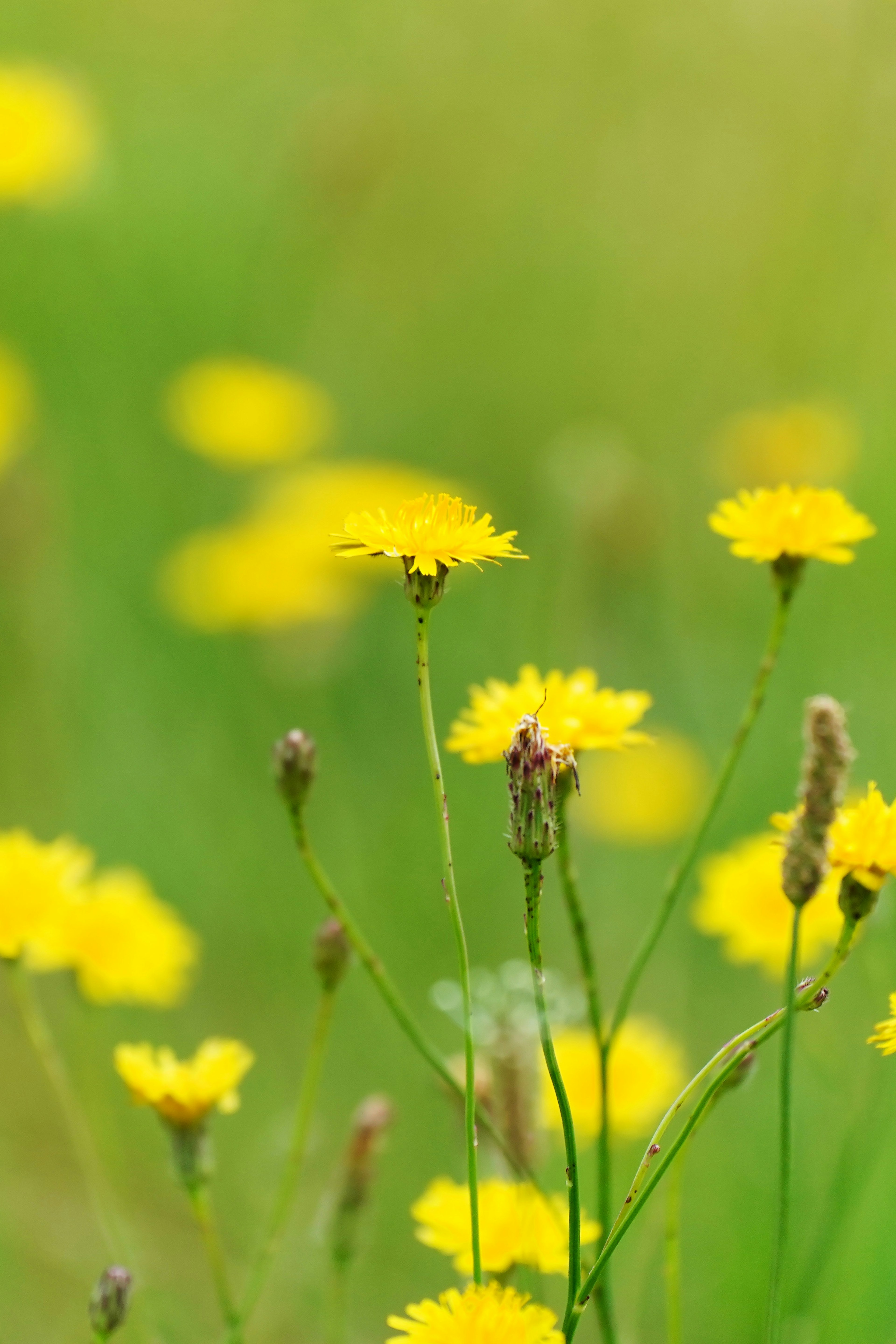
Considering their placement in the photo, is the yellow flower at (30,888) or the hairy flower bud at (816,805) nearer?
the hairy flower bud at (816,805)

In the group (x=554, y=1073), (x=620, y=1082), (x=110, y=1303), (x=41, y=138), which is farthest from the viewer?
(x=41, y=138)

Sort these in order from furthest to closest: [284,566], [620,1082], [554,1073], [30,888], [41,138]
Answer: [41,138] → [284,566] → [620,1082] → [30,888] → [554,1073]

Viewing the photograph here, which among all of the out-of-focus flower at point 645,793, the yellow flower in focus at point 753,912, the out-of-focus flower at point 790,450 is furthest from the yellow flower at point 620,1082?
the out-of-focus flower at point 790,450

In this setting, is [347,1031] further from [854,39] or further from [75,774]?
[854,39]

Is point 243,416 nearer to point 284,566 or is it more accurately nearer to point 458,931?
point 284,566

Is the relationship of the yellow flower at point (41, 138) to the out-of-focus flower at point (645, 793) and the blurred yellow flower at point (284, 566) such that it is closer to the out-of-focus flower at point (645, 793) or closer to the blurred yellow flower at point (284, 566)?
the blurred yellow flower at point (284, 566)

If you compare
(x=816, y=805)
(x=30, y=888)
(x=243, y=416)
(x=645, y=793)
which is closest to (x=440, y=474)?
(x=243, y=416)

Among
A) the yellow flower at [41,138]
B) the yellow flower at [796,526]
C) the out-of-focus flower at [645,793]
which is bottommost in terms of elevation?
the yellow flower at [796,526]
